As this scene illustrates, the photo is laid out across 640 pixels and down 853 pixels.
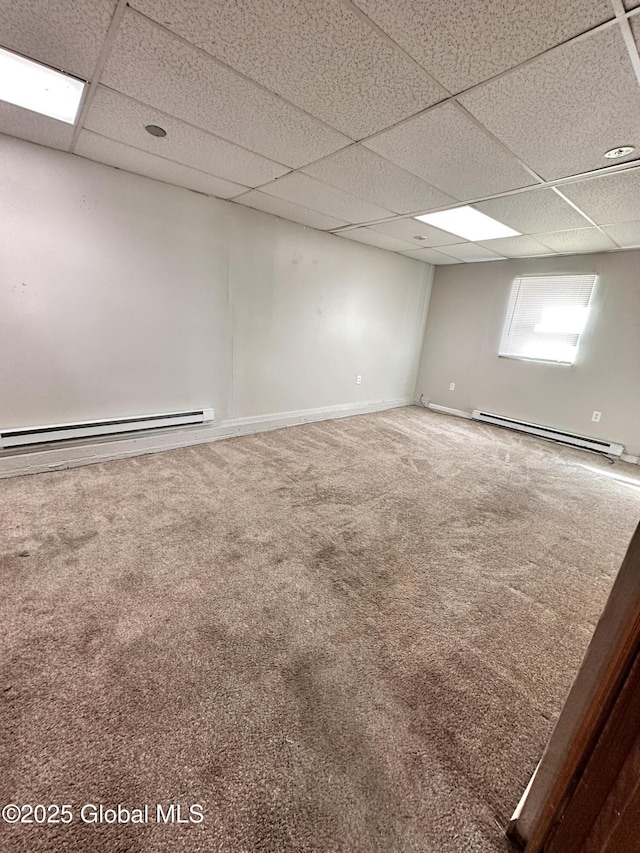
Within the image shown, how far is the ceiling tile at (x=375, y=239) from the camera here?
3.85 meters

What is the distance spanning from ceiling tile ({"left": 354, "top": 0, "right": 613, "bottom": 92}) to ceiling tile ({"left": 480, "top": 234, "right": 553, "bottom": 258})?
8.64 ft

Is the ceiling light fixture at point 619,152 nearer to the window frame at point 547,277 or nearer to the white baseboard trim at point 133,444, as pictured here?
the window frame at point 547,277

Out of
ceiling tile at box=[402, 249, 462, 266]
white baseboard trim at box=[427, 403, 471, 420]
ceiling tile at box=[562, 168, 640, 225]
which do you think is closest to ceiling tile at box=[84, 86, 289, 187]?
ceiling tile at box=[562, 168, 640, 225]

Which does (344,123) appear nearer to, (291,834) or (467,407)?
(291,834)

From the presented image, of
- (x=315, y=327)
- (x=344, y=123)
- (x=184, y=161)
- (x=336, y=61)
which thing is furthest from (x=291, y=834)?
(x=315, y=327)

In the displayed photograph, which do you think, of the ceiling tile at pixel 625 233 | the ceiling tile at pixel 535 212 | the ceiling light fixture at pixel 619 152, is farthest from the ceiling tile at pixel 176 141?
the ceiling tile at pixel 625 233

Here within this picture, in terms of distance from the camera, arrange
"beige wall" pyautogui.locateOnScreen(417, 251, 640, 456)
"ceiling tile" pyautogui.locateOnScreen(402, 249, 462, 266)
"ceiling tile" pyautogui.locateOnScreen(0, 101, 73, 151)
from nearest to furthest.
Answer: "ceiling tile" pyautogui.locateOnScreen(0, 101, 73, 151), "beige wall" pyautogui.locateOnScreen(417, 251, 640, 456), "ceiling tile" pyautogui.locateOnScreen(402, 249, 462, 266)

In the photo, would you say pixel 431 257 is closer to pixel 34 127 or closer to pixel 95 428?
pixel 34 127

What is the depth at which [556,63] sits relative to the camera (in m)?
1.24

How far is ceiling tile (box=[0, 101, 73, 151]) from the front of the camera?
6.19 feet

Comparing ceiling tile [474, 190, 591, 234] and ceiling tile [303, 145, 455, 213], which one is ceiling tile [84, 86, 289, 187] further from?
ceiling tile [474, 190, 591, 234]

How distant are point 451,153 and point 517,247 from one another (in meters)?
2.51

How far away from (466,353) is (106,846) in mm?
5568

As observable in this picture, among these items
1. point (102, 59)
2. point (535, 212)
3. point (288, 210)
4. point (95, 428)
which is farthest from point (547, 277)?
point (95, 428)
